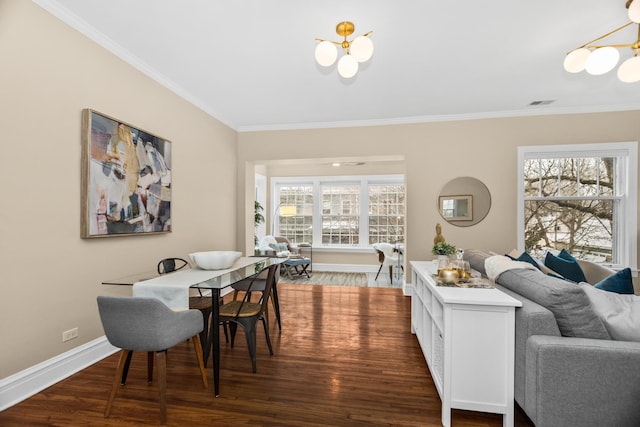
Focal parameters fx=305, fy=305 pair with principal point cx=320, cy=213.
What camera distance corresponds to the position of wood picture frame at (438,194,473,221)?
459cm

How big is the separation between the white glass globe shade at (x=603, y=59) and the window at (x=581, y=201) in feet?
8.39

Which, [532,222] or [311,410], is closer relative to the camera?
[311,410]

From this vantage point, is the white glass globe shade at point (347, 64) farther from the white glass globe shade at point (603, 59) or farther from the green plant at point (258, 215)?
the green plant at point (258, 215)

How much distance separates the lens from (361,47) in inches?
79.1

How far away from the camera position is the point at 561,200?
14.4ft

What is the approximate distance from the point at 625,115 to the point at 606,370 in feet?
14.3

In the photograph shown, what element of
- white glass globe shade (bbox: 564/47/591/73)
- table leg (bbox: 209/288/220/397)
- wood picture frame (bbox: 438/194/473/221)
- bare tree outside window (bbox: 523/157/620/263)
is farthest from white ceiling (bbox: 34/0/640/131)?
table leg (bbox: 209/288/220/397)

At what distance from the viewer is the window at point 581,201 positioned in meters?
4.15

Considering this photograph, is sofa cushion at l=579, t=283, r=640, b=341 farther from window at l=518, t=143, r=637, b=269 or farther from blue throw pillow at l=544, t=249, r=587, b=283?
window at l=518, t=143, r=637, b=269

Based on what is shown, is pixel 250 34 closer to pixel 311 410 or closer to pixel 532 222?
pixel 311 410

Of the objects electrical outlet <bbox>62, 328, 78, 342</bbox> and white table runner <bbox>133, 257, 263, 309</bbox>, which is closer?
white table runner <bbox>133, 257, 263, 309</bbox>

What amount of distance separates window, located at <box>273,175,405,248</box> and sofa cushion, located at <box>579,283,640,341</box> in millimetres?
5378

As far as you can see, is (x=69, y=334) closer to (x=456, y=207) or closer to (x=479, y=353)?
(x=479, y=353)

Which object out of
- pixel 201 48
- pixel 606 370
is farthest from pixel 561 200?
pixel 201 48
